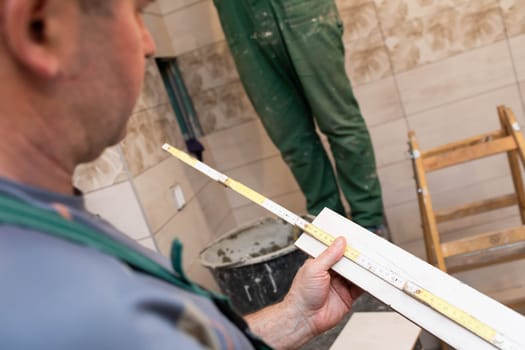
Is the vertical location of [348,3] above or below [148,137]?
above

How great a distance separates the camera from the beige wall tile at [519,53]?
175cm

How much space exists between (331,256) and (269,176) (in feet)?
4.06

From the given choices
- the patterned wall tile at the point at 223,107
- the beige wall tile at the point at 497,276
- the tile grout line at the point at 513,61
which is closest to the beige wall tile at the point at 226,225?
the patterned wall tile at the point at 223,107

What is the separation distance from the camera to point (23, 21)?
29 cm

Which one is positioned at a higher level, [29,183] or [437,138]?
[29,183]

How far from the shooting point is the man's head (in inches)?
11.9

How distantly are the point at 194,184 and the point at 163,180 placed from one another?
0.27m

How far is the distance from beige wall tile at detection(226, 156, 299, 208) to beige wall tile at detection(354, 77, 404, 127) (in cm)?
45

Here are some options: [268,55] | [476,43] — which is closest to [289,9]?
[268,55]

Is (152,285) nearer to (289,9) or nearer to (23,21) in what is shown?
(23,21)

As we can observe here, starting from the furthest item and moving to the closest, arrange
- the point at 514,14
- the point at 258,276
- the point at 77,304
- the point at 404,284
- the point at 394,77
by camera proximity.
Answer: the point at 394,77
the point at 514,14
the point at 258,276
the point at 404,284
the point at 77,304

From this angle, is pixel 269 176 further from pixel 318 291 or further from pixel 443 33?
pixel 318 291

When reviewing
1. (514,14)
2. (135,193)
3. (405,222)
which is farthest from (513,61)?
(135,193)

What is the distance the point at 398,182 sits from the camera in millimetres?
1932
